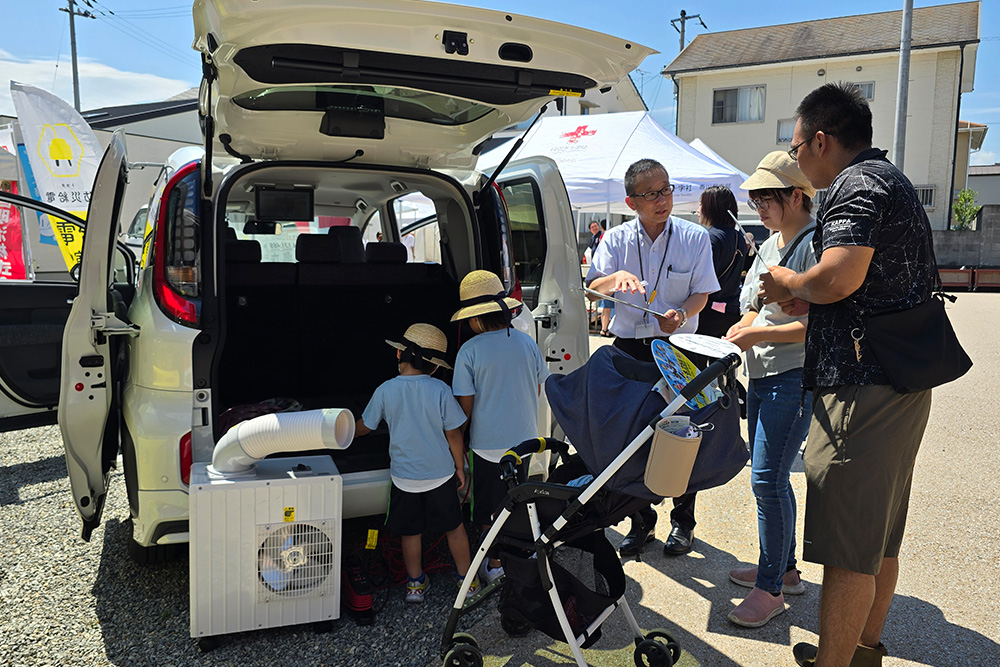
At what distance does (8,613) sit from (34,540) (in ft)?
2.65

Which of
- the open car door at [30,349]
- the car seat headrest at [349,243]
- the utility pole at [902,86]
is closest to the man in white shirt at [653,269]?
the car seat headrest at [349,243]

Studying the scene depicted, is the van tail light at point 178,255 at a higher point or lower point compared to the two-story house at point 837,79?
lower

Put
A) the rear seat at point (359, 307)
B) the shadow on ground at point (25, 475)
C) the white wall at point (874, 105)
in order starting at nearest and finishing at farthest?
1. the rear seat at point (359, 307)
2. the shadow on ground at point (25, 475)
3. the white wall at point (874, 105)

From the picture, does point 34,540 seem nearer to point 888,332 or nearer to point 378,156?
point 378,156

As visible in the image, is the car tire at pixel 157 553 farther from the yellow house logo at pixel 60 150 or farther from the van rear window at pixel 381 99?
the yellow house logo at pixel 60 150

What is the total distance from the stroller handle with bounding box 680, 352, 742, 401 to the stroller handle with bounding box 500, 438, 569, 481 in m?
0.75

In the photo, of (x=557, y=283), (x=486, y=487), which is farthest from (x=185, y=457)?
(x=557, y=283)

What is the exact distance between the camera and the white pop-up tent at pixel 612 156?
32.8ft

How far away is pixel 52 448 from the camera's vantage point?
539cm

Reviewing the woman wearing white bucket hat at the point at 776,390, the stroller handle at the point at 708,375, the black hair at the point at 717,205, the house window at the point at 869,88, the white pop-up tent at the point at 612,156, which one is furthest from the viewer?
the house window at the point at 869,88

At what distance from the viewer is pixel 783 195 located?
9.86 feet

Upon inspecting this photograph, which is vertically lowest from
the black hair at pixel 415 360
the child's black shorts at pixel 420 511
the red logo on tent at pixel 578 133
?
the child's black shorts at pixel 420 511

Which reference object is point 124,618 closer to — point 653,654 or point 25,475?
A: point 653,654

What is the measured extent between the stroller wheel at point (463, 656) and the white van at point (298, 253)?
832 mm
